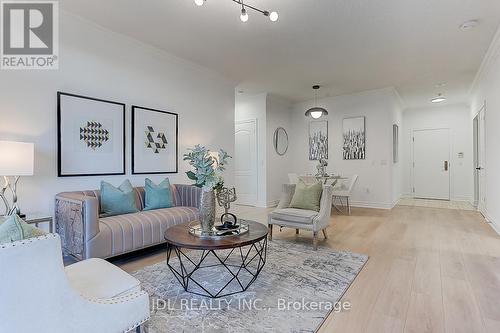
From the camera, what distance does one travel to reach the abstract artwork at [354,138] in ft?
22.0

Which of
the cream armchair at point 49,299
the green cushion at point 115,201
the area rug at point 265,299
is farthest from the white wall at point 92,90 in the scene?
the cream armchair at point 49,299

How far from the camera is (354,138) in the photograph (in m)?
6.80

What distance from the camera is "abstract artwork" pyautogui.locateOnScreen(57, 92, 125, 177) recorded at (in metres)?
3.14

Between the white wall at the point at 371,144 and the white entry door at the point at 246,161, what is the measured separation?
2024 mm

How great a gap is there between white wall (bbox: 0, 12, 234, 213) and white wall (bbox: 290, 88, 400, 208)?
3.56 m

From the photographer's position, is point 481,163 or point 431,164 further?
point 431,164

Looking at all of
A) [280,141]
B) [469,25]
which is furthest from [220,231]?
[280,141]

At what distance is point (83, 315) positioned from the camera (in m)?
1.20

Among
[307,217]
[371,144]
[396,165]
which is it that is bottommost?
[307,217]

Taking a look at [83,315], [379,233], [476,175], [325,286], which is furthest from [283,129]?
Result: [83,315]

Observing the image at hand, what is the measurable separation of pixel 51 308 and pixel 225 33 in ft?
11.3

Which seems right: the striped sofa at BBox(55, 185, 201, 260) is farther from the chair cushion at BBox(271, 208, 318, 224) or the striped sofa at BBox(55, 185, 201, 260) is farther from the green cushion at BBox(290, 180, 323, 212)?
the green cushion at BBox(290, 180, 323, 212)

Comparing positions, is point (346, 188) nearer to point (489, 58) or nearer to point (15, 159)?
point (489, 58)

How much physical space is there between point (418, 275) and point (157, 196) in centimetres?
310
